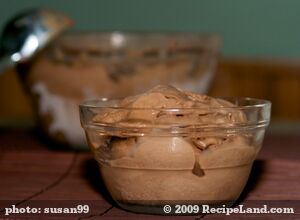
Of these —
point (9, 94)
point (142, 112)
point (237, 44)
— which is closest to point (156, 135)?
point (142, 112)

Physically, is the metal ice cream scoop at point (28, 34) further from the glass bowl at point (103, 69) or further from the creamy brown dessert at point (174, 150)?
the creamy brown dessert at point (174, 150)

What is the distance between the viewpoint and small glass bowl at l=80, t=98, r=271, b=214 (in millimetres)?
688

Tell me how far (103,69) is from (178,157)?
383mm

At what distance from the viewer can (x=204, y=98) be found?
2.43 ft

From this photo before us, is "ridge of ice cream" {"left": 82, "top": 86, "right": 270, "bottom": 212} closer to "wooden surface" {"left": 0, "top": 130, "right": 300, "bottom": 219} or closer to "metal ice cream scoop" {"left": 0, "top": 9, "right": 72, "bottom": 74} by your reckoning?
"wooden surface" {"left": 0, "top": 130, "right": 300, "bottom": 219}

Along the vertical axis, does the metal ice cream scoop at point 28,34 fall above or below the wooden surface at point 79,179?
above

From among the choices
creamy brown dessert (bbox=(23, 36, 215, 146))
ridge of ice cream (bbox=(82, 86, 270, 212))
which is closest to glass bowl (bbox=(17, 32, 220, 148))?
creamy brown dessert (bbox=(23, 36, 215, 146))

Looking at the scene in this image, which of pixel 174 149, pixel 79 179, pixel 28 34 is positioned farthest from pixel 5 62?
pixel 174 149

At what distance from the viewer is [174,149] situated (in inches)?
27.0

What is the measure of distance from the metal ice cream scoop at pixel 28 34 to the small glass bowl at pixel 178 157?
37cm

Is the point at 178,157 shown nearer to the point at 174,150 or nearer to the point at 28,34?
the point at 174,150

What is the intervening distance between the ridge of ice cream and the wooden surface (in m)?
0.03

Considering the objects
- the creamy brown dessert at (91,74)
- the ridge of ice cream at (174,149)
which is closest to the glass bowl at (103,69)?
the creamy brown dessert at (91,74)

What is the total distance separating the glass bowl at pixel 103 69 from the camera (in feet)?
3.42
